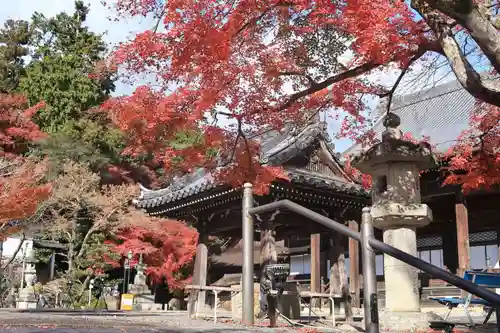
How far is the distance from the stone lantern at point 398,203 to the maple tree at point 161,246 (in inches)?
559

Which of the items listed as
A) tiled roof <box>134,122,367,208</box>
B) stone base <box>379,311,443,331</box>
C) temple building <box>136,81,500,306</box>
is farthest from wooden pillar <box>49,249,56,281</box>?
stone base <box>379,311,443,331</box>

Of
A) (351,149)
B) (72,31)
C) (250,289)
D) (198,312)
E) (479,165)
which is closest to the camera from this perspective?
(250,289)

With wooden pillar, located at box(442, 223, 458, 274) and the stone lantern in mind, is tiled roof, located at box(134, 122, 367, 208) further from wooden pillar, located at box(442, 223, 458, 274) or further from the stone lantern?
wooden pillar, located at box(442, 223, 458, 274)

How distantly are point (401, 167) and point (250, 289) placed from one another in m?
3.94

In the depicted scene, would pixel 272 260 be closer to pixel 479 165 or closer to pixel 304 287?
pixel 479 165

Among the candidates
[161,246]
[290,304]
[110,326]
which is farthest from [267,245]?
[161,246]

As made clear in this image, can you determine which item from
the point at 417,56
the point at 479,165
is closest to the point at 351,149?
the point at 479,165

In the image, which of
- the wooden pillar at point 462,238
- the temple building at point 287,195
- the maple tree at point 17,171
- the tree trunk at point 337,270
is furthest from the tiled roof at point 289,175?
the maple tree at point 17,171

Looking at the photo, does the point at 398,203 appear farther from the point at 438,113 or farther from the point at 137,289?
the point at 137,289

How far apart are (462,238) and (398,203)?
7.22m

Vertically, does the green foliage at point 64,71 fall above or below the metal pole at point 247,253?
above

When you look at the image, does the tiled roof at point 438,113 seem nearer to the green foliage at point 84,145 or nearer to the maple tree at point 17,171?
the maple tree at point 17,171

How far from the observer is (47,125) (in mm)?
26984

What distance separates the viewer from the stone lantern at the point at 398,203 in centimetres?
728
